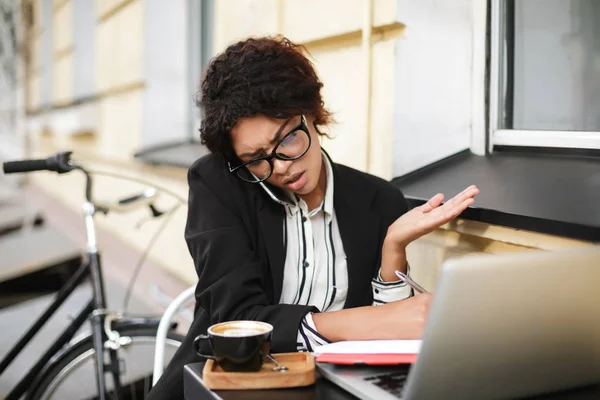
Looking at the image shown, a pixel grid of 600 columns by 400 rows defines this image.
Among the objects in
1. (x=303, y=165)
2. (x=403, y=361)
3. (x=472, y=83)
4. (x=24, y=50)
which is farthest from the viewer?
(x=24, y=50)

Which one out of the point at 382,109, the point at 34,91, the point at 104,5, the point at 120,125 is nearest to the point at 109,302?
the point at 120,125

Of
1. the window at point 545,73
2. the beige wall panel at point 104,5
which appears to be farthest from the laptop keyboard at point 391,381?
the beige wall panel at point 104,5

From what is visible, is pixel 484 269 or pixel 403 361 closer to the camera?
pixel 484 269

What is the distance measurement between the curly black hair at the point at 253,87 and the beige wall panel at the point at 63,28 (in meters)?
4.87

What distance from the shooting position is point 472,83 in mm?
1771

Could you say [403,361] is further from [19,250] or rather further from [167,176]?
[19,250]

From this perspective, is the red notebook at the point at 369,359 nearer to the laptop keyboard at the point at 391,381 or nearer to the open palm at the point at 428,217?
the laptop keyboard at the point at 391,381

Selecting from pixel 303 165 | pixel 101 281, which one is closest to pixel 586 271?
pixel 303 165

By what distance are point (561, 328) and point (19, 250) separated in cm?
519

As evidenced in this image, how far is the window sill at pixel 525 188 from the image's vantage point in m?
1.24

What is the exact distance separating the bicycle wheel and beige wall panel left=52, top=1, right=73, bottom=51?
13.9ft

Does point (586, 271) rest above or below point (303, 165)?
below

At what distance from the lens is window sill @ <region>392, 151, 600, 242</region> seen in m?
1.24

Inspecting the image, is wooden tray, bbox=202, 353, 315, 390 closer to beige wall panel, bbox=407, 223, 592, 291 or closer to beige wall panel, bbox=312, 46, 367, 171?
beige wall panel, bbox=407, 223, 592, 291
